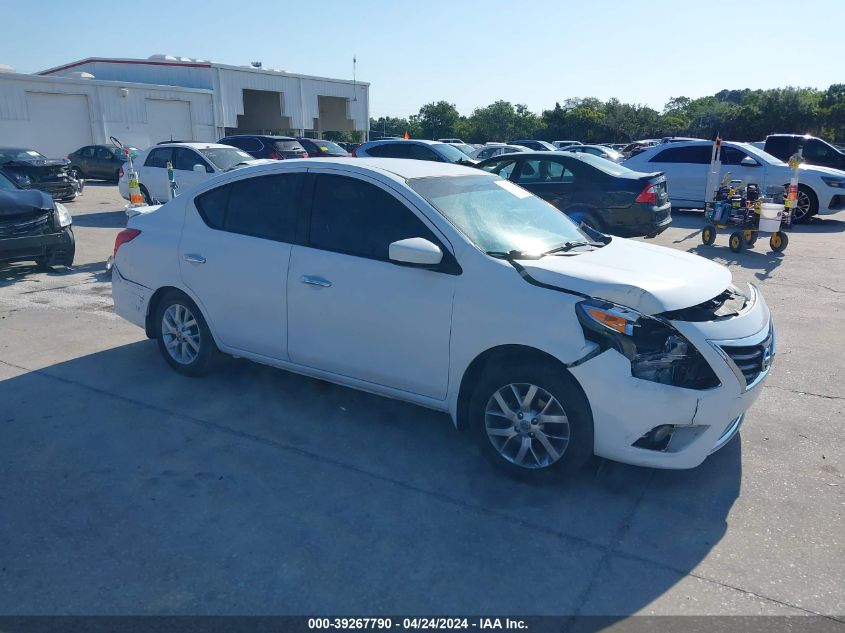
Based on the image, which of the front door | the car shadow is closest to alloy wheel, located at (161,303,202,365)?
the car shadow

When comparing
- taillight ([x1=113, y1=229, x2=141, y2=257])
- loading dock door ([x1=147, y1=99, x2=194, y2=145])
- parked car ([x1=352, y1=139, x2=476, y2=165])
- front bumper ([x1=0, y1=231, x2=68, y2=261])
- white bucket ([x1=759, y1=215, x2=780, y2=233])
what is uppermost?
loading dock door ([x1=147, y1=99, x2=194, y2=145])

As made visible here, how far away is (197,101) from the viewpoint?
122 ft

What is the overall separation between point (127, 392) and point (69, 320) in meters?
2.49

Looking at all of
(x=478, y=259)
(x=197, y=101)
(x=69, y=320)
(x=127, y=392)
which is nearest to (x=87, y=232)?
(x=69, y=320)

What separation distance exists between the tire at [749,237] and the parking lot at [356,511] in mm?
6060

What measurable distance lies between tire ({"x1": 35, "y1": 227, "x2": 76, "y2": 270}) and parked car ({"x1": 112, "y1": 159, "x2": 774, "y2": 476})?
4.68m

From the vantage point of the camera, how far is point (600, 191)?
10438 mm

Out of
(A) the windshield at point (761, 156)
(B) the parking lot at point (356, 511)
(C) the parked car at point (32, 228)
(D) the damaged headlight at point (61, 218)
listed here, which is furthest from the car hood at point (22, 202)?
(A) the windshield at point (761, 156)

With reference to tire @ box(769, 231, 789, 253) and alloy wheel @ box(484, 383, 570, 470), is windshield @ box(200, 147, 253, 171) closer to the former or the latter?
tire @ box(769, 231, 789, 253)

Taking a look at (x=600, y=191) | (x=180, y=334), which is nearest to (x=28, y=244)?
(x=180, y=334)

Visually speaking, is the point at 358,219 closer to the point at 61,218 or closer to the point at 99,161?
the point at 61,218

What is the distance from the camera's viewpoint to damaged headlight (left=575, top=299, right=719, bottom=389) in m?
3.43

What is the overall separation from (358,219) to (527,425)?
67.5 inches

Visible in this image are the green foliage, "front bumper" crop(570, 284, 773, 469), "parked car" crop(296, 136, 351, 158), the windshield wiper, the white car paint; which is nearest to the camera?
"front bumper" crop(570, 284, 773, 469)
